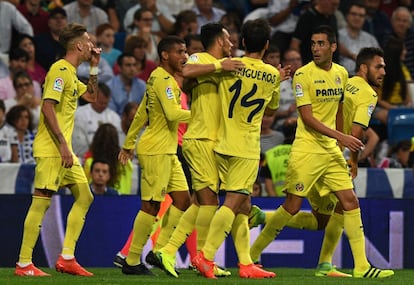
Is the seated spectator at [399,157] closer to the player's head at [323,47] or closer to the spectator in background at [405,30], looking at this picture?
the spectator in background at [405,30]

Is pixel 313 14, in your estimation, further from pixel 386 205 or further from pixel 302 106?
pixel 302 106

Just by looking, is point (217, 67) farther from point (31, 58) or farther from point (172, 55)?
point (31, 58)

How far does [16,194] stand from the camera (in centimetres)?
1462

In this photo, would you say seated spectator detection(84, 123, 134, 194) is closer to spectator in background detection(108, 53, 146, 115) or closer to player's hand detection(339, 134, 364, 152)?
spectator in background detection(108, 53, 146, 115)

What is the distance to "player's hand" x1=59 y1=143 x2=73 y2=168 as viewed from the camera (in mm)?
11938

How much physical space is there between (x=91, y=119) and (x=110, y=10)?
11.3 feet

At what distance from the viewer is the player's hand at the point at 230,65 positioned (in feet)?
38.1

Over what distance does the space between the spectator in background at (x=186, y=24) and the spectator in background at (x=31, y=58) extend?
6.73 feet

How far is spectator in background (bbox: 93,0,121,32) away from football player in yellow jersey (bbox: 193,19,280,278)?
8384 mm

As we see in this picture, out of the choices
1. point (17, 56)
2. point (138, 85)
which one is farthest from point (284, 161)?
point (17, 56)

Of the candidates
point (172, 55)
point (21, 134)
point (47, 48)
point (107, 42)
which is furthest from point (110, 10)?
point (172, 55)

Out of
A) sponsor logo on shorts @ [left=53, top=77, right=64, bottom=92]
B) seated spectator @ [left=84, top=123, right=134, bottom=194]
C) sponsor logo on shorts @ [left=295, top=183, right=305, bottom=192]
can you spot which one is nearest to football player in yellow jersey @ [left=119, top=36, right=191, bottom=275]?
sponsor logo on shorts @ [left=53, top=77, right=64, bottom=92]

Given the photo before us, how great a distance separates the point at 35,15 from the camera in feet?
63.8

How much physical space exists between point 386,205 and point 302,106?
122 inches
